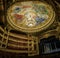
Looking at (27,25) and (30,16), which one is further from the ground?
(30,16)

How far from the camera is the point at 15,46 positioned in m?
9.84

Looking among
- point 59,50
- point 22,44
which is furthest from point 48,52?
point 22,44

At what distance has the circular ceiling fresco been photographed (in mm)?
9828

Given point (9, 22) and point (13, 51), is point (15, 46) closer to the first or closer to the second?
point (13, 51)

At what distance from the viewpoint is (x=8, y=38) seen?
992cm

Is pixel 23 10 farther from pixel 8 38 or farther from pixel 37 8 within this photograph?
pixel 8 38

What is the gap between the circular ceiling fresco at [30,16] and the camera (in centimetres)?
983

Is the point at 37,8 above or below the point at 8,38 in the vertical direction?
above

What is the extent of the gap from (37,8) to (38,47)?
1.53 m

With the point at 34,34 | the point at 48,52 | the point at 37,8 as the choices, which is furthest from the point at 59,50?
the point at 37,8

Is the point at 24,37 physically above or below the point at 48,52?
above

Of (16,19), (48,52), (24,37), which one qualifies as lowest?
(48,52)

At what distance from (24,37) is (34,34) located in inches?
16.5

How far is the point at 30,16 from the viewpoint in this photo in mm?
10031
